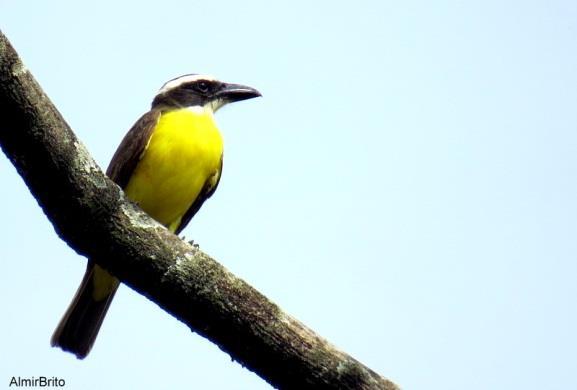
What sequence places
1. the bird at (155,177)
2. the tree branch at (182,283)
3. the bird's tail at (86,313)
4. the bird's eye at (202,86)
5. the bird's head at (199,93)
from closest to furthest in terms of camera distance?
the tree branch at (182,283)
the bird's tail at (86,313)
the bird at (155,177)
the bird's head at (199,93)
the bird's eye at (202,86)

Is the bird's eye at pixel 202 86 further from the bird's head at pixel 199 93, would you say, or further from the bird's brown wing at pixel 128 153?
the bird's brown wing at pixel 128 153

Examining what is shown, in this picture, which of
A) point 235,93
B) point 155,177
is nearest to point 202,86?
point 235,93

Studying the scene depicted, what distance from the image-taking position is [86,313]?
21.4 feet

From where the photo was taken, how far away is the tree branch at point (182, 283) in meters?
3.47

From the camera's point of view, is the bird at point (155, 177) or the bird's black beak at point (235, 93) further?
the bird's black beak at point (235, 93)

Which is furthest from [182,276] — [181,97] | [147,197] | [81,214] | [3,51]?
[181,97]

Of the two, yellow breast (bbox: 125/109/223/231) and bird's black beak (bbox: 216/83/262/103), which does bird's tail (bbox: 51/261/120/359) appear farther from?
bird's black beak (bbox: 216/83/262/103)

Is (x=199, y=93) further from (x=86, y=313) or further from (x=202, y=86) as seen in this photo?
(x=86, y=313)

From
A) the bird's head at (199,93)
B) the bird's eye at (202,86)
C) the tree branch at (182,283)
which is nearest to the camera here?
the tree branch at (182,283)

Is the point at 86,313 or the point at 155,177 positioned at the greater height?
the point at 155,177

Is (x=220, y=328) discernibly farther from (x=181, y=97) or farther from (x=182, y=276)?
(x=181, y=97)

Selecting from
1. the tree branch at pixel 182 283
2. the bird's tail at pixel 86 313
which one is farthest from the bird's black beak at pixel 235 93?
the tree branch at pixel 182 283

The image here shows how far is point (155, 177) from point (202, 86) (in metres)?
1.33

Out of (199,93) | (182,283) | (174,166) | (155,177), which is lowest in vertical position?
(182,283)
